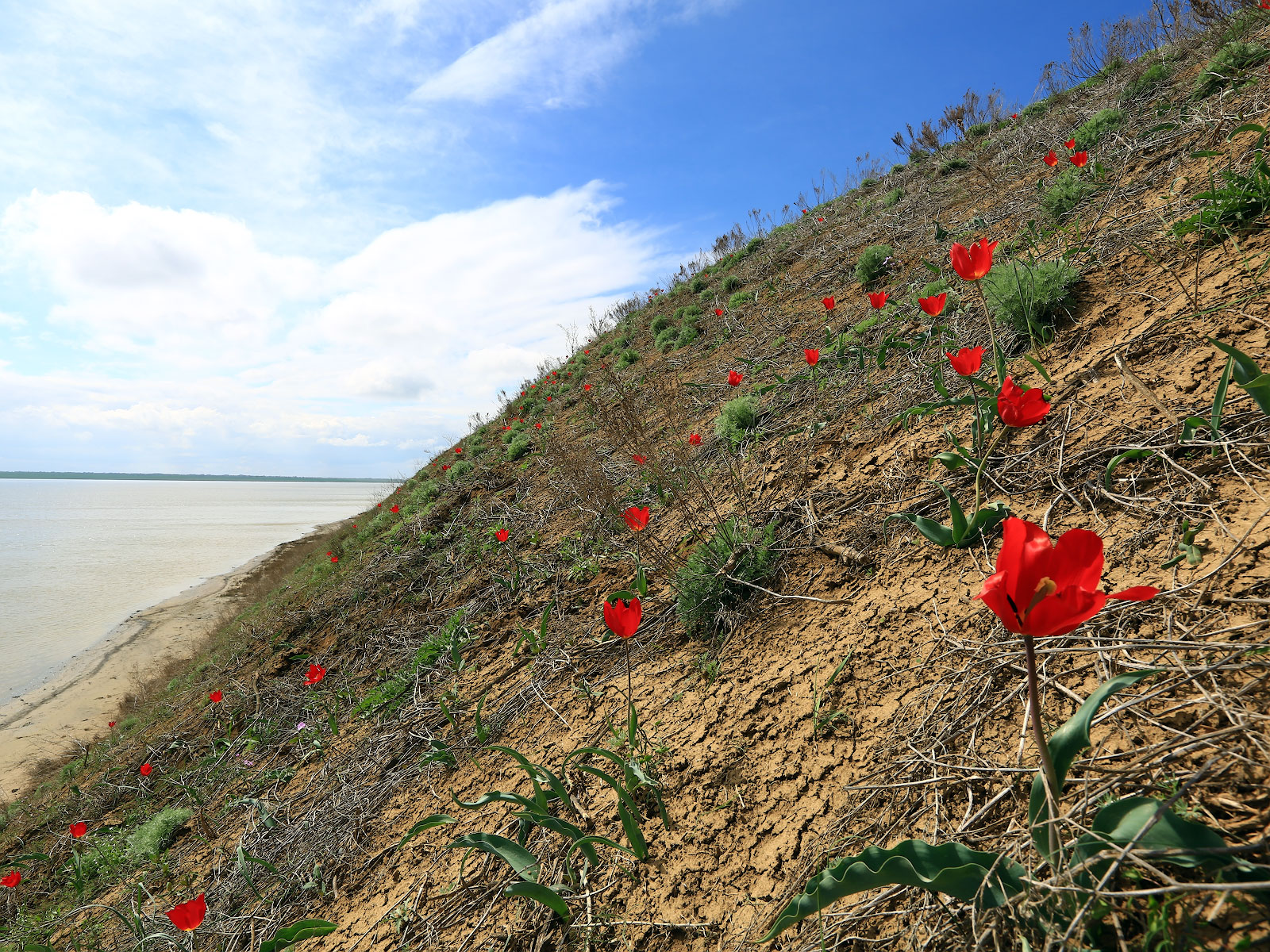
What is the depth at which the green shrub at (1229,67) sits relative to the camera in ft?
12.3

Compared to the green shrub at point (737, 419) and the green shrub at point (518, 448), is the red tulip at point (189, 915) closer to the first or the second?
the green shrub at point (737, 419)

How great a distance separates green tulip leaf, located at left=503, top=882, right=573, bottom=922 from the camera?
153 centimetres

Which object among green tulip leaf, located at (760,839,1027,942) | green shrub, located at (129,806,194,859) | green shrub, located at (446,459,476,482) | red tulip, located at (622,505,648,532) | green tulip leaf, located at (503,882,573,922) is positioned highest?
green shrub, located at (446,459,476,482)

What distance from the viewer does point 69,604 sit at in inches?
566

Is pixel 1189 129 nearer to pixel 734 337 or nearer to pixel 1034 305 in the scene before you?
pixel 1034 305

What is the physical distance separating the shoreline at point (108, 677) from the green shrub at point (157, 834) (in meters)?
4.93

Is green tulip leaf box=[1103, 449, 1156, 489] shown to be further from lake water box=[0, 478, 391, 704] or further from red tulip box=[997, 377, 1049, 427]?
lake water box=[0, 478, 391, 704]

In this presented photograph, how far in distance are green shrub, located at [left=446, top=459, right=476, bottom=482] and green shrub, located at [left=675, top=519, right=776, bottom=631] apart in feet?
21.0

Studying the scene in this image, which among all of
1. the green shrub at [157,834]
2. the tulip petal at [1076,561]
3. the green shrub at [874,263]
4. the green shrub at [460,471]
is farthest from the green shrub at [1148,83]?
the green shrub at [157,834]

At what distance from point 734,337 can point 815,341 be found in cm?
185

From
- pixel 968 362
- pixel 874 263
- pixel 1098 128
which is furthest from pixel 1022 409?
pixel 1098 128

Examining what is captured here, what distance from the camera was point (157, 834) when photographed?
3.78 meters

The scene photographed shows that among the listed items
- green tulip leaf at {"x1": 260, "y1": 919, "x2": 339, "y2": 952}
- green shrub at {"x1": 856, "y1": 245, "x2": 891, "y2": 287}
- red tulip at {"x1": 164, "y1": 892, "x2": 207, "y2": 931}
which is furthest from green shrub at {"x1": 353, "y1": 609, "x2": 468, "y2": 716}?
green shrub at {"x1": 856, "y1": 245, "x2": 891, "y2": 287}

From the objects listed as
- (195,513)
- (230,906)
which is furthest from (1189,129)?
(195,513)
